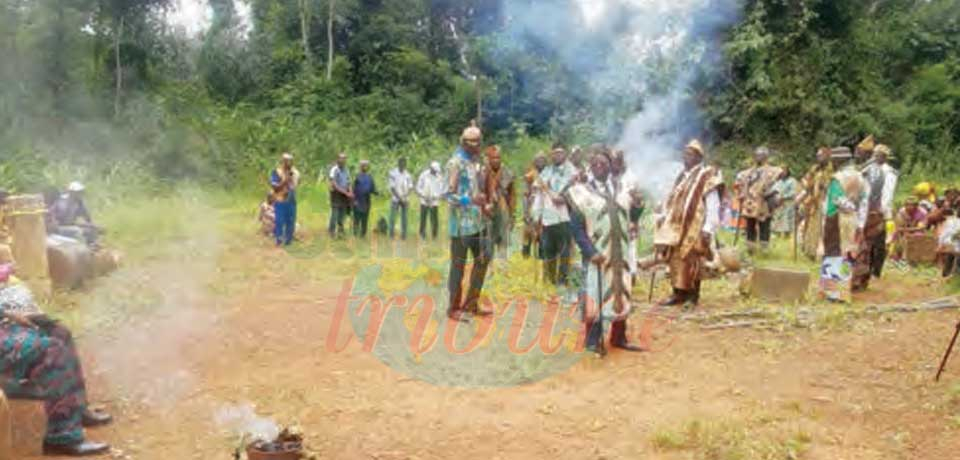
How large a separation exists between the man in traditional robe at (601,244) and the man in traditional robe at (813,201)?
15.6ft

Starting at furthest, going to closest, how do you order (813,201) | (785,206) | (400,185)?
1. (400,185)
2. (785,206)
3. (813,201)

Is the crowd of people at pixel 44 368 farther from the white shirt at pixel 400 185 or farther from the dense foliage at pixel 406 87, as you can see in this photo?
the dense foliage at pixel 406 87

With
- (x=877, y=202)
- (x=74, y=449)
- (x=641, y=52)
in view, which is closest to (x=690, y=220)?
(x=877, y=202)

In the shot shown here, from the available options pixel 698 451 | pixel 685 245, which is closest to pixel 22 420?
pixel 698 451

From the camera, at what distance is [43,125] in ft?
60.3

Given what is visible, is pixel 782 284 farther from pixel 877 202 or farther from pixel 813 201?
pixel 813 201

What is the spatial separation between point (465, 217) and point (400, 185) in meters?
6.57

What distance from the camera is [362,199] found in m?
13.7

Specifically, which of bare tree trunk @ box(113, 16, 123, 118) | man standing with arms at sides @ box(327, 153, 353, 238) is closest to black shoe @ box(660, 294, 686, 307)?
man standing with arms at sides @ box(327, 153, 353, 238)

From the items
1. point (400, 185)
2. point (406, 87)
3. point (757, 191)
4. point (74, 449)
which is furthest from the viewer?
point (406, 87)

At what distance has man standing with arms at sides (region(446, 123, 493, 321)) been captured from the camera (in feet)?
24.4

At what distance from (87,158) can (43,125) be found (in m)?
1.04

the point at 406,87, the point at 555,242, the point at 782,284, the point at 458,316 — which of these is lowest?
the point at 458,316

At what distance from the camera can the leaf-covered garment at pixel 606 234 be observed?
6652 mm
